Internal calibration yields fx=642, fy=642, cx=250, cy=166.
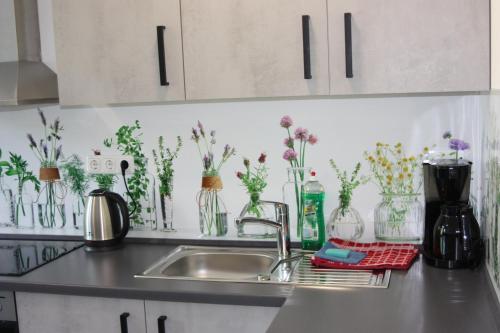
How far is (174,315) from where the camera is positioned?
2131 mm

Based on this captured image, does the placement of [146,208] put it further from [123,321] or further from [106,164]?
[123,321]

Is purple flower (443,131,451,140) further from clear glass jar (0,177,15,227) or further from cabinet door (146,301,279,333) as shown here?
clear glass jar (0,177,15,227)

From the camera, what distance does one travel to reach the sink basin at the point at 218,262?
250 centimetres

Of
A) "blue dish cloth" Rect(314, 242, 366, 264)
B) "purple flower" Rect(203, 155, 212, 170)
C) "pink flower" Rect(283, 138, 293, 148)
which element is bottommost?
"blue dish cloth" Rect(314, 242, 366, 264)

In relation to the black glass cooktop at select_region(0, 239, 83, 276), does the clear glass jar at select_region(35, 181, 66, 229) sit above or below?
above

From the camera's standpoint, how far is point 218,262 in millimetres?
2586

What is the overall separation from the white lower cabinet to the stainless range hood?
0.76m

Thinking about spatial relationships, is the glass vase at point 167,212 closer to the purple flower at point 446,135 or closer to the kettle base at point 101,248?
the kettle base at point 101,248

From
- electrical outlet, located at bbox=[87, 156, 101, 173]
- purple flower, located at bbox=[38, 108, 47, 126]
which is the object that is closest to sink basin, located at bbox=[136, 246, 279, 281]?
electrical outlet, located at bbox=[87, 156, 101, 173]

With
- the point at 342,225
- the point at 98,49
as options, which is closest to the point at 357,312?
the point at 342,225

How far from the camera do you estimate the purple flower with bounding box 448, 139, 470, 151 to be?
93.7 inches

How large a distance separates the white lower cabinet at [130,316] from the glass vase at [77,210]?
0.68 metres

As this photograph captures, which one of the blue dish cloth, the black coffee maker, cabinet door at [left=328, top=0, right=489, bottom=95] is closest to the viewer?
cabinet door at [left=328, top=0, right=489, bottom=95]

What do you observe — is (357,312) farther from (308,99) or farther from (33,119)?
(33,119)
